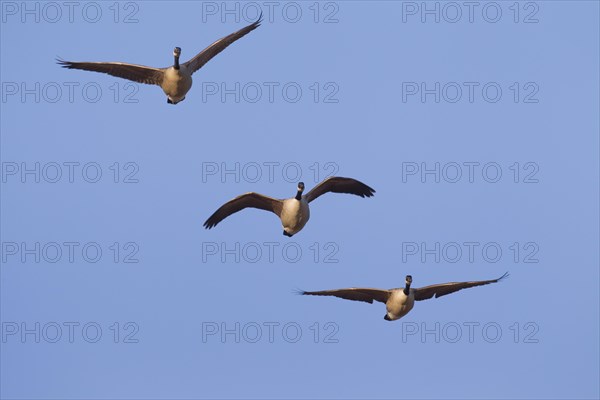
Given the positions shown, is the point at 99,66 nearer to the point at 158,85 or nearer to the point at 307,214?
the point at 158,85

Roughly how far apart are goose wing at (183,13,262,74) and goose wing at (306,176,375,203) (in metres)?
3.40

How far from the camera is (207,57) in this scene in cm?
2667

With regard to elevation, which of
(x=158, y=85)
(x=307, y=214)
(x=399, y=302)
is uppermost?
(x=158, y=85)

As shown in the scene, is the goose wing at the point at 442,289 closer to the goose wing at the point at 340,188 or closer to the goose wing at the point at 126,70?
the goose wing at the point at 340,188

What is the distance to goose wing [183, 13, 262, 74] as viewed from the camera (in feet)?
86.1

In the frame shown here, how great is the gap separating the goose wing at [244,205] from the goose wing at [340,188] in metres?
0.74

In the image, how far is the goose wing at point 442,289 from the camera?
26.8 metres

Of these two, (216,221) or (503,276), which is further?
(216,221)

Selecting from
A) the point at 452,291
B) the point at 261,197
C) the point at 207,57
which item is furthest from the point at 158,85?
the point at 452,291

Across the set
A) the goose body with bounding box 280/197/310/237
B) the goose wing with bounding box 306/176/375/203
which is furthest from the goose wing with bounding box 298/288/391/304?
the goose wing with bounding box 306/176/375/203

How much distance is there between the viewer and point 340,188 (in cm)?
2786

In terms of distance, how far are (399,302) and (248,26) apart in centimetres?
632

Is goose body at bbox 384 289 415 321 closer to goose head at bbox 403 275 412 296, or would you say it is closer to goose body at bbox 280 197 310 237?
goose head at bbox 403 275 412 296

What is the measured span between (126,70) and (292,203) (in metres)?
4.28
